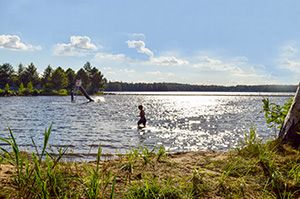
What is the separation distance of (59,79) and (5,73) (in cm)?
2174

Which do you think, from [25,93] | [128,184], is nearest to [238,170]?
[128,184]

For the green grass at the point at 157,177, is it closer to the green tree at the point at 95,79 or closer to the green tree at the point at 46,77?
the green tree at the point at 46,77

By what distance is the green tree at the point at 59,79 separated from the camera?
120 meters

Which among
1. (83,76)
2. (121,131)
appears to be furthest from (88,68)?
(121,131)

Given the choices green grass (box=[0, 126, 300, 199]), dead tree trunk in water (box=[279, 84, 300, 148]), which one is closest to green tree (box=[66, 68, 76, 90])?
dead tree trunk in water (box=[279, 84, 300, 148])

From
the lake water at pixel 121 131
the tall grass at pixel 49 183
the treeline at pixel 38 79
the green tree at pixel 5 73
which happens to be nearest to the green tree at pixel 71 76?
the treeline at pixel 38 79

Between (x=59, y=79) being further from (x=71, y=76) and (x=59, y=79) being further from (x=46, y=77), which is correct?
(x=71, y=76)

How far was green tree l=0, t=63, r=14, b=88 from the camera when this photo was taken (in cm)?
12094

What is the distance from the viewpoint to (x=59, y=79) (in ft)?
Answer: 400

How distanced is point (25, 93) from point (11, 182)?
121496mm

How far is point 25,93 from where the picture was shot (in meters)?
116

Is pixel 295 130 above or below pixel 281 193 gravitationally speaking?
above

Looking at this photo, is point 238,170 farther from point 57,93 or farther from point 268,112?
point 57,93

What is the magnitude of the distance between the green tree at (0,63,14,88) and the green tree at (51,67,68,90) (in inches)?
695
